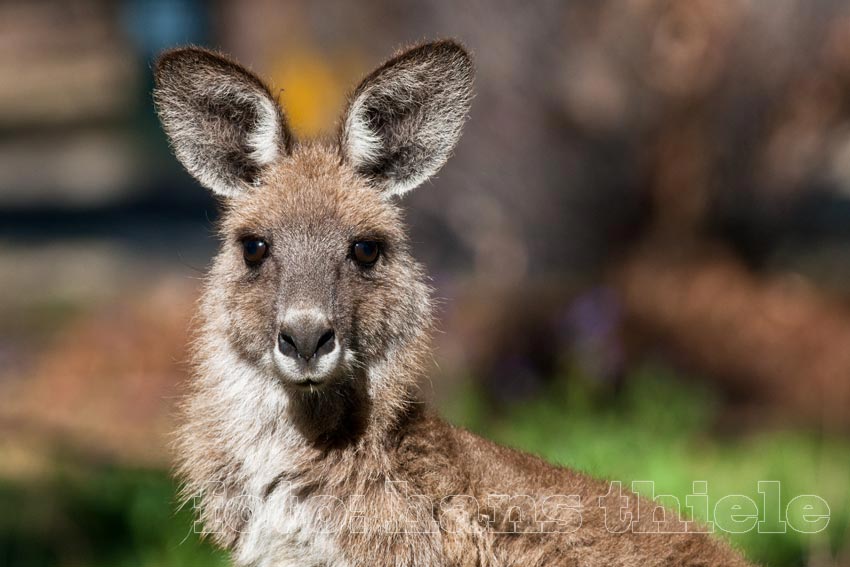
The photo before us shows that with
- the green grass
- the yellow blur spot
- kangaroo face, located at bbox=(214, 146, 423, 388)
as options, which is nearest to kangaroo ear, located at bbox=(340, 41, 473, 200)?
kangaroo face, located at bbox=(214, 146, 423, 388)

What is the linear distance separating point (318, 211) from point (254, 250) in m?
0.30

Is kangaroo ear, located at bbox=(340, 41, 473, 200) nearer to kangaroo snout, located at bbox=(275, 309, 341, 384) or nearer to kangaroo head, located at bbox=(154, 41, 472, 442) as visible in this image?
kangaroo head, located at bbox=(154, 41, 472, 442)

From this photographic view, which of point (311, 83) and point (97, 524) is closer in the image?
point (97, 524)

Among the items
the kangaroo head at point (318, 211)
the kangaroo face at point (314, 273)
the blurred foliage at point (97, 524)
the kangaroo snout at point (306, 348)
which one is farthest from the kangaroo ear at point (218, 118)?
the blurred foliage at point (97, 524)

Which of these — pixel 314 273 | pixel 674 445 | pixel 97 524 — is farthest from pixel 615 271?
pixel 314 273

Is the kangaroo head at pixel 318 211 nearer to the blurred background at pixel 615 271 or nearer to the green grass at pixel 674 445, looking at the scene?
the green grass at pixel 674 445

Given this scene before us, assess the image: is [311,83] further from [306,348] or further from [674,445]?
[306,348]

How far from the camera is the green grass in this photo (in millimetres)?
6375

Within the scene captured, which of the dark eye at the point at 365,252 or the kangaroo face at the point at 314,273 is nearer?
the kangaroo face at the point at 314,273

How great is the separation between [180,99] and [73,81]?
14.4 metres

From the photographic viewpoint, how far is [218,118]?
482 centimetres

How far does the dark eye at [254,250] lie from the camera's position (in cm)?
457

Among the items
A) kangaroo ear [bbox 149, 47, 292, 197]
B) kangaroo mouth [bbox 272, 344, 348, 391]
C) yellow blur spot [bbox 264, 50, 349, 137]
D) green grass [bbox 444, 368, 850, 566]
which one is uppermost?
yellow blur spot [bbox 264, 50, 349, 137]

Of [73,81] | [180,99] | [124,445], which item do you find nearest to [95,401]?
[124,445]
